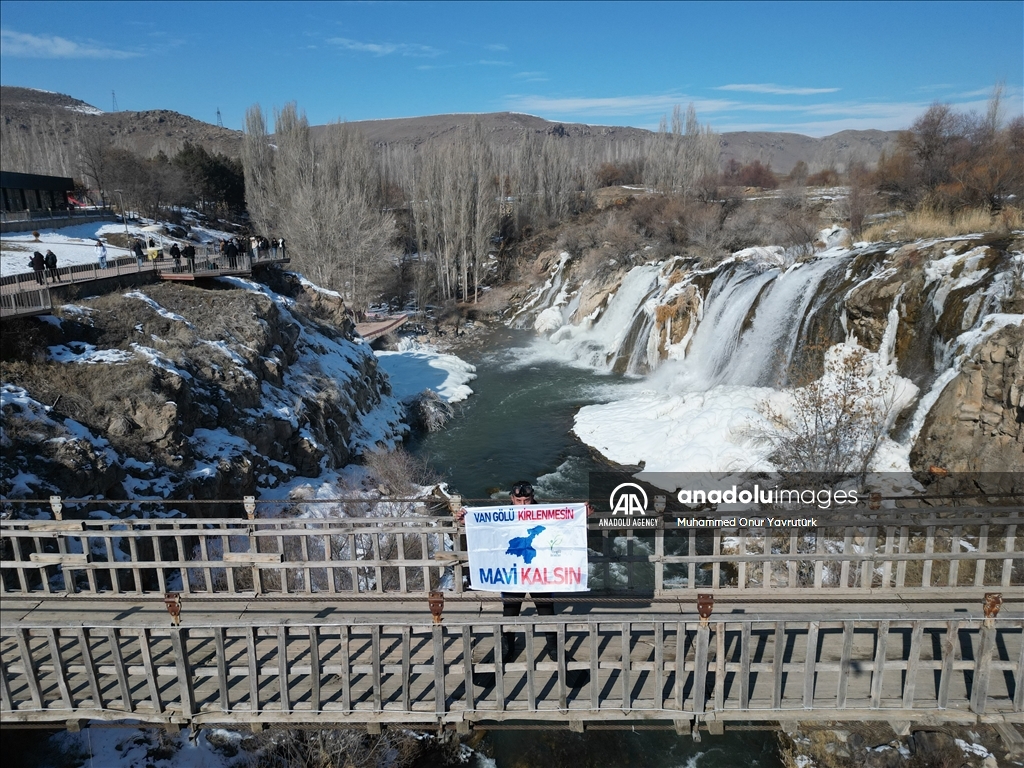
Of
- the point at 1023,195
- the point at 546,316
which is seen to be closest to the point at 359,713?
the point at 1023,195

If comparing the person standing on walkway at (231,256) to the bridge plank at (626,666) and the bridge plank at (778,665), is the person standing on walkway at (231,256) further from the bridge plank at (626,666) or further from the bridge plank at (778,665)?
the bridge plank at (778,665)

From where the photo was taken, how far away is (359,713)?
6516mm

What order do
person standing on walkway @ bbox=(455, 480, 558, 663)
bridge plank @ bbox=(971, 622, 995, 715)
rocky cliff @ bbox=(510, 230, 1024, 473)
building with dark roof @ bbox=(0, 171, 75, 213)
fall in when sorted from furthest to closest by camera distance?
building with dark roof @ bbox=(0, 171, 75, 213), rocky cliff @ bbox=(510, 230, 1024, 473), person standing on walkway @ bbox=(455, 480, 558, 663), bridge plank @ bbox=(971, 622, 995, 715)

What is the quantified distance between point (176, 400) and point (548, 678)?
14107 mm

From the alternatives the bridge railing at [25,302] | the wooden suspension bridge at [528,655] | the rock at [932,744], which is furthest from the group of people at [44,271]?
the rock at [932,744]

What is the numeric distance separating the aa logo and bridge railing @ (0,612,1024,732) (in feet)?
34.5

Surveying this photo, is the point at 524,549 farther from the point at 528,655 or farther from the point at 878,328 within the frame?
the point at 878,328

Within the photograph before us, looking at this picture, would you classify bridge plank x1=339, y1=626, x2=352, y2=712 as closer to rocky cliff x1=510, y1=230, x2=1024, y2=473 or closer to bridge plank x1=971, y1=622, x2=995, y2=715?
bridge plank x1=971, y1=622, x2=995, y2=715

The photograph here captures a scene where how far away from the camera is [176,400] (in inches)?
673

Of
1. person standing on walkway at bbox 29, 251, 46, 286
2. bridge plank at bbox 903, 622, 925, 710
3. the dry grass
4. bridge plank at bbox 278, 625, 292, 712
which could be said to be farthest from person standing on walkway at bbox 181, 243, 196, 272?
the dry grass

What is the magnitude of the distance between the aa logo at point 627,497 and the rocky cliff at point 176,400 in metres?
9.24

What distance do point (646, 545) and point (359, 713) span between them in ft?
34.9

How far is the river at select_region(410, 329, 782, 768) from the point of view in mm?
10453

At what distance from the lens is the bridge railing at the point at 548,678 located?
623 centimetres
